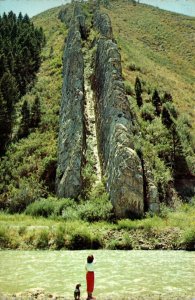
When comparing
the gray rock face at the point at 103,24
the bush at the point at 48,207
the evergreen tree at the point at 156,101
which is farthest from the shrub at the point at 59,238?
the gray rock face at the point at 103,24

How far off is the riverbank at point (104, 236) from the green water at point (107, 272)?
63.5 inches

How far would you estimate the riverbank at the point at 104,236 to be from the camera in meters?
29.6

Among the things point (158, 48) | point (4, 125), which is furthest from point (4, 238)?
point (158, 48)

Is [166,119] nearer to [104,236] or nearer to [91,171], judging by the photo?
[91,171]

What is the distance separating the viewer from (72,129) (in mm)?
44188

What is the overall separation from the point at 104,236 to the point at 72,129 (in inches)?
635

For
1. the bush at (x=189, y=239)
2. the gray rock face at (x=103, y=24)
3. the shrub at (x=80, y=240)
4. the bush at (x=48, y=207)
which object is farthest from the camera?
the gray rock face at (x=103, y=24)

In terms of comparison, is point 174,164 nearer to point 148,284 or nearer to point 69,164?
point 69,164

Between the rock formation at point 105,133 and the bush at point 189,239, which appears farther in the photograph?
the rock formation at point 105,133

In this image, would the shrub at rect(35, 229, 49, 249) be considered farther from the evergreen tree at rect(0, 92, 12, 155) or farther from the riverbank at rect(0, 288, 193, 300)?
the evergreen tree at rect(0, 92, 12, 155)

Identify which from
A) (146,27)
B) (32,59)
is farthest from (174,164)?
(146,27)

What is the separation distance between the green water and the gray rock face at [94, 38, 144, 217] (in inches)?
288

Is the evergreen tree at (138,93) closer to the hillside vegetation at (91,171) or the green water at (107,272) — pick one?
the hillside vegetation at (91,171)

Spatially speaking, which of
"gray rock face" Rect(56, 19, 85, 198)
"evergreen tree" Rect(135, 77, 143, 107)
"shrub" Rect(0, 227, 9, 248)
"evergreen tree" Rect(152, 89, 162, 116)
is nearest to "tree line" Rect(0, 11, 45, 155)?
"gray rock face" Rect(56, 19, 85, 198)
